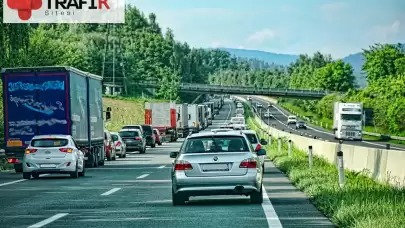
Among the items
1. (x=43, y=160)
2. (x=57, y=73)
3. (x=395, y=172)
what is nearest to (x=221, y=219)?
(x=395, y=172)

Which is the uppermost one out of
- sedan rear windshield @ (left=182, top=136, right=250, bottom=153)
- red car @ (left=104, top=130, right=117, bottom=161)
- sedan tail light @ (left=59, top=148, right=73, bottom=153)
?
sedan rear windshield @ (left=182, top=136, right=250, bottom=153)

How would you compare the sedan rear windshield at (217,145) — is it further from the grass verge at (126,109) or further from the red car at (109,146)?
the grass verge at (126,109)

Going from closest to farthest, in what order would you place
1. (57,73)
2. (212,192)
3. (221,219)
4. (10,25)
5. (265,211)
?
(221,219) → (265,211) → (212,192) → (57,73) → (10,25)

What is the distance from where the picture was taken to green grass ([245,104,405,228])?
1366 cm

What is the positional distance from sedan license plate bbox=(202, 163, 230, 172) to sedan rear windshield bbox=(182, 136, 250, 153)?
1.51 feet

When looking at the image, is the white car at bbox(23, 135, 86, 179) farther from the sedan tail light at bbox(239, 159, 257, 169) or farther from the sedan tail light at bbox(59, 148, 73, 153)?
the sedan tail light at bbox(239, 159, 257, 169)

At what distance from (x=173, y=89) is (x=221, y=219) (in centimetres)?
16931

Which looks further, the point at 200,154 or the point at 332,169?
the point at 332,169

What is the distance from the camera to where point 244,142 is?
18938 mm

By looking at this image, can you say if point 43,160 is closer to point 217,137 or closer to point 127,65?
point 217,137

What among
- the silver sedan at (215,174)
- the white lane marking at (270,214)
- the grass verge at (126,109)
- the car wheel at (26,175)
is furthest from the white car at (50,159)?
the grass verge at (126,109)

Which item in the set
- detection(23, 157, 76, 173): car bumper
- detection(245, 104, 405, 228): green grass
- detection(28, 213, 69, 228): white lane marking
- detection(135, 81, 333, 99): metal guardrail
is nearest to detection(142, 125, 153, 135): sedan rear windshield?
detection(23, 157, 76, 173): car bumper

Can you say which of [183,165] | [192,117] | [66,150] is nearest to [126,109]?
[192,117]

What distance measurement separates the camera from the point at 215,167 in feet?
59.6
